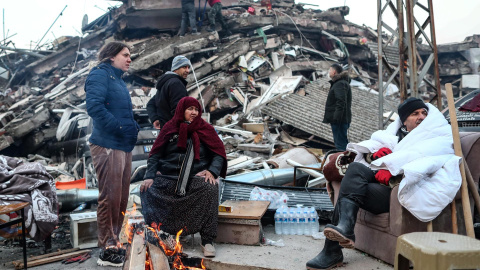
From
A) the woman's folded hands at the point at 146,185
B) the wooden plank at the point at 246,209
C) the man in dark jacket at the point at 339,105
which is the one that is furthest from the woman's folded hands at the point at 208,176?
the man in dark jacket at the point at 339,105

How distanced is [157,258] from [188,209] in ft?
3.02

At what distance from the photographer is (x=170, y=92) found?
5438mm

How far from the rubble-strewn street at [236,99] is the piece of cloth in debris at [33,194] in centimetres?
25

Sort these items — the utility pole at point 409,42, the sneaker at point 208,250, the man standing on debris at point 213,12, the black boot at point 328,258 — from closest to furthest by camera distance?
the black boot at point 328,258, the sneaker at point 208,250, the utility pole at point 409,42, the man standing on debris at point 213,12

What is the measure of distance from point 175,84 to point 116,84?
3.10 ft

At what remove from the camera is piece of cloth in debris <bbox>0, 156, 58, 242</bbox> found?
15.3 ft

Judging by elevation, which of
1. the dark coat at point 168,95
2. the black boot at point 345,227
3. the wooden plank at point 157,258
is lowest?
the wooden plank at point 157,258

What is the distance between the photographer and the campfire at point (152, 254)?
3598mm

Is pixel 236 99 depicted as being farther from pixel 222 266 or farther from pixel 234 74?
pixel 222 266

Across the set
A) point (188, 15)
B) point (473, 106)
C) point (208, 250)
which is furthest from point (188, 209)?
point (188, 15)

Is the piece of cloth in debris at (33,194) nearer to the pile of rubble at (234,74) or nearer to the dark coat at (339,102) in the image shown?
the pile of rubble at (234,74)

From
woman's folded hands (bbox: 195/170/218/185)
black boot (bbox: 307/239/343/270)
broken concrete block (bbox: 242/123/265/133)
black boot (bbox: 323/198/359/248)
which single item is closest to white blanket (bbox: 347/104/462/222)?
black boot (bbox: 323/198/359/248)

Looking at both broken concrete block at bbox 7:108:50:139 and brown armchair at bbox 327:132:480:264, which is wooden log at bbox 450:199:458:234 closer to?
brown armchair at bbox 327:132:480:264

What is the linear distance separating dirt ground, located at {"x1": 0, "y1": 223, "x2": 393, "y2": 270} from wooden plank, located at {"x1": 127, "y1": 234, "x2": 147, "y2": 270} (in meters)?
0.66
